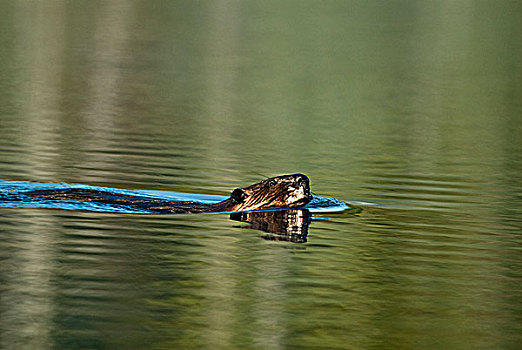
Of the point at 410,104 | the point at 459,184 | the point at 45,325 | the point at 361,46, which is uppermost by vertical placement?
the point at 361,46

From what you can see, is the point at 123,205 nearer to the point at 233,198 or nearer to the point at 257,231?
the point at 233,198

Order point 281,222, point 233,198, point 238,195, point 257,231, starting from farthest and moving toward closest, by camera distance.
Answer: point 233,198 → point 238,195 → point 281,222 → point 257,231

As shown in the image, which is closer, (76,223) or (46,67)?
(76,223)

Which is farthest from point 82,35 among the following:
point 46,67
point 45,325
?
point 45,325

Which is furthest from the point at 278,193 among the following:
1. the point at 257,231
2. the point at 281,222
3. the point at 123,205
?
the point at 123,205

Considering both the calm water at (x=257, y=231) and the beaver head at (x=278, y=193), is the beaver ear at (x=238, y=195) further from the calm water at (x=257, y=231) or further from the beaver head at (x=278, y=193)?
the calm water at (x=257, y=231)

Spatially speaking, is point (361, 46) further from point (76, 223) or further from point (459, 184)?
point (76, 223)

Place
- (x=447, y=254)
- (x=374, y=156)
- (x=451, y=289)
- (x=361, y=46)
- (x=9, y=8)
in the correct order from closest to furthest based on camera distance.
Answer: (x=451, y=289), (x=447, y=254), (x=374, y=156), (x=361, y=46), (x=9, y=8)
